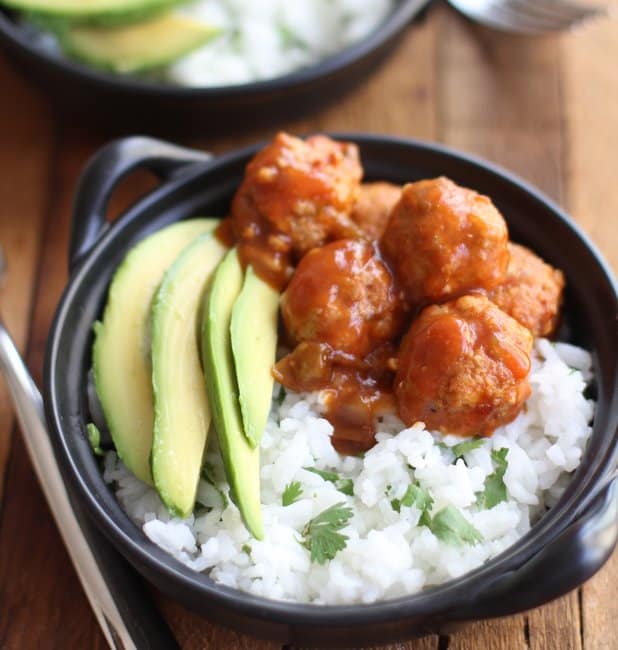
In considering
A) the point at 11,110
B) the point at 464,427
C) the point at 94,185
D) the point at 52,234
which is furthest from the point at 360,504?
the point at 11,110

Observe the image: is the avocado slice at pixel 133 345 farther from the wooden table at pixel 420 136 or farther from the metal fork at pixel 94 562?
the wooden table at pixel 420 136

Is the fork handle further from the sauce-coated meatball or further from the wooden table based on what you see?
the sauce-coated meatball

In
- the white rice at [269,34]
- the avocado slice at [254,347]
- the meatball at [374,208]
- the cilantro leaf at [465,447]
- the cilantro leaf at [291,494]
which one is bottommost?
the cilantro leaf at [291,494]

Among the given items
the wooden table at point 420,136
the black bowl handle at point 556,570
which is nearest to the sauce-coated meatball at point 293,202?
the wooden table at point 420,136

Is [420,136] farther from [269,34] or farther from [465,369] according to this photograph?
[465,369]

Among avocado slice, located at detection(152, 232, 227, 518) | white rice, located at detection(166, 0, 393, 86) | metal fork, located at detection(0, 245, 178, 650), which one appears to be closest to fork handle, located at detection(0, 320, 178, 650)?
metal fork, located at detection(0, 245, 178, 650)

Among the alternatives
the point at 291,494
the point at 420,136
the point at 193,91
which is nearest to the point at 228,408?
the point at 291,494

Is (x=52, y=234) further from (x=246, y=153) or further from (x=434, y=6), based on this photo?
(x=434, y=6)
